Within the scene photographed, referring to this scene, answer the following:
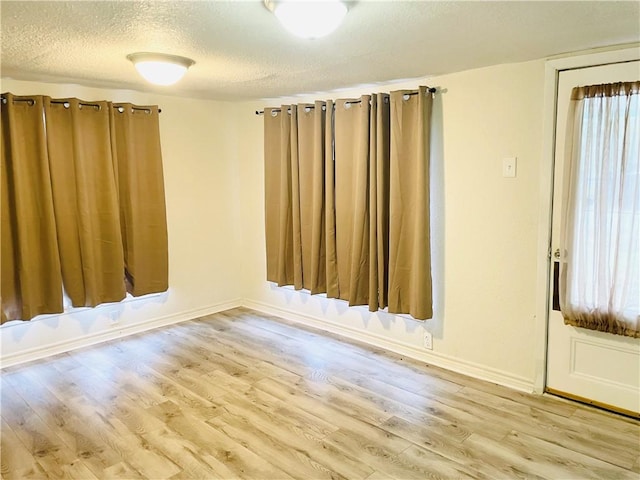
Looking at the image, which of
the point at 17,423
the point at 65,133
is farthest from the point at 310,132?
the point at 17,423

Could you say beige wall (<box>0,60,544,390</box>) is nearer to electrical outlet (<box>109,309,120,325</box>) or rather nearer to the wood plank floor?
electrical outlet (<box>109,309,120,325</box>)

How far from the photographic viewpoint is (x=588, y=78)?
2.74m

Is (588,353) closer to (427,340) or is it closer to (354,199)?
(427,340)

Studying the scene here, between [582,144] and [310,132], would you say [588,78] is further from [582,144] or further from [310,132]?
[310,132]

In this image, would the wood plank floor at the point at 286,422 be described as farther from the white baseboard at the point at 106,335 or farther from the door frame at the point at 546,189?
the door frame at the point at 546,189

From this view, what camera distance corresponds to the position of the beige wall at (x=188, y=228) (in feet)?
13.2

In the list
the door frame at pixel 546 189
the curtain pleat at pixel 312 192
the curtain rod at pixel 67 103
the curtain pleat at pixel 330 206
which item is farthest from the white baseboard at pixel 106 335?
the door frame at pixel 546 189

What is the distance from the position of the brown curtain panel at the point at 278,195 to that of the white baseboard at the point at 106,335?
2.75ft

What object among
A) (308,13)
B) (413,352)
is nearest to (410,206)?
(413,352)

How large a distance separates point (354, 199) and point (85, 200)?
2.20 meters

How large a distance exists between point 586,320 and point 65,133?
3.98 m

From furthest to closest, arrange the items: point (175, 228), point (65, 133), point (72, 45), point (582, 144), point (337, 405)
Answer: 1. point (175, 228)
2. point (65, 133)
3. point (337, 405)
4. point (582, 144)
5. point (72, 45)

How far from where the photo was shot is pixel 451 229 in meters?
3.44

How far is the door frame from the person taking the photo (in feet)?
9.01
